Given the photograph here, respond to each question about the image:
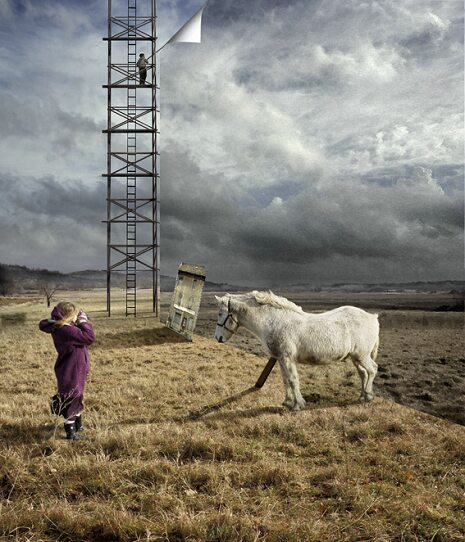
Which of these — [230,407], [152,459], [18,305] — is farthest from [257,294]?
[18,305]

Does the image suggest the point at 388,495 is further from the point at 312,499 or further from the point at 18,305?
the point at 18,305

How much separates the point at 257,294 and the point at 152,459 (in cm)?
174

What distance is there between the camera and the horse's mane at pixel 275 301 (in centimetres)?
480

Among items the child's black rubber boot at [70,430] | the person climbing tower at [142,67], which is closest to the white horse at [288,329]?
the child's black rubber boot at [70,430]

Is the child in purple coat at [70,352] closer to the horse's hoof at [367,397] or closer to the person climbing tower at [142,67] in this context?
the horse's hoof at [367,397]

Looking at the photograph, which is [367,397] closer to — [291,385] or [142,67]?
[291,385]

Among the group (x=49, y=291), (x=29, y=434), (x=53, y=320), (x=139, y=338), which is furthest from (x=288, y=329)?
(x=49, y=291)

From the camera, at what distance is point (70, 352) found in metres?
4.82

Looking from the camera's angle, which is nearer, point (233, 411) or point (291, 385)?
point (291, 385)

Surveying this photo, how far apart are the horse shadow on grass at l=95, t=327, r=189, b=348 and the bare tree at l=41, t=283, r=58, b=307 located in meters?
4.44

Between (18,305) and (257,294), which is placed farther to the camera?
(18,305)

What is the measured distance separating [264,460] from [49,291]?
1193cm

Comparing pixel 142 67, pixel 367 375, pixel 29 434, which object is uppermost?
pixel 142 67

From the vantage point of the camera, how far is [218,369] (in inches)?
260
